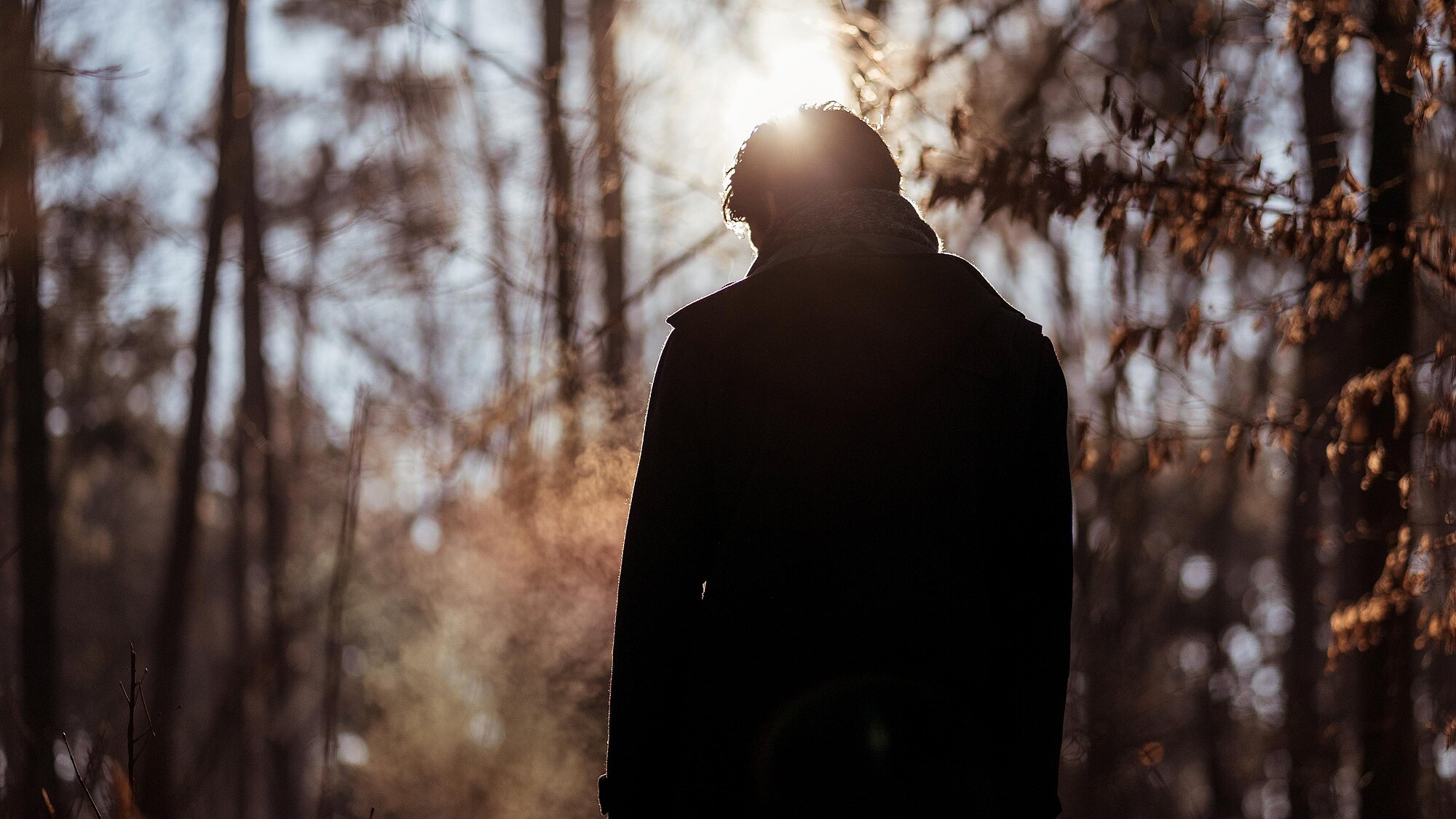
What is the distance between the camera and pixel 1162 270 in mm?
14000

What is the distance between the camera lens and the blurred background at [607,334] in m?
3.91

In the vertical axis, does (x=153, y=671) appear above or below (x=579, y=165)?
below

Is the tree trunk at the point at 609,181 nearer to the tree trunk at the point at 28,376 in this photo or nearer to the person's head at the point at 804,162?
the tree trunk at the point at 28,376

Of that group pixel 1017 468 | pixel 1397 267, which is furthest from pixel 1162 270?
pixel 1017 468

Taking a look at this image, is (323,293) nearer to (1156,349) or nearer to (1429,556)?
(1156,349)

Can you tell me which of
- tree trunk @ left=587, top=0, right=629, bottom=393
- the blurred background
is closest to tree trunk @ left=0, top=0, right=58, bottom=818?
the blurred background

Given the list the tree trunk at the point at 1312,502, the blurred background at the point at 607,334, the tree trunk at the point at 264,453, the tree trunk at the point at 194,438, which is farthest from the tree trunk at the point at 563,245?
the tree trunk at the point at 264,453

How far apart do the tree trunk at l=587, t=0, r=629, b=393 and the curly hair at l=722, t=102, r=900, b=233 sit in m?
3.06

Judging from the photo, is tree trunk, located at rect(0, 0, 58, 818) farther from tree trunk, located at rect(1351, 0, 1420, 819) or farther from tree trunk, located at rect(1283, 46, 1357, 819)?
tree trunk, located at rect(1283, 46, 1357, 819)

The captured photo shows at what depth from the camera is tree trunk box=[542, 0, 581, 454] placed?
7.16m

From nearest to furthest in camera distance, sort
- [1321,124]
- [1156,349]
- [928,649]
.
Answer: [928,649] < [1156,349] < [1321,124]

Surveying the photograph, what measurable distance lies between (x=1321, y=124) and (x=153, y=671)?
11632 millimetres

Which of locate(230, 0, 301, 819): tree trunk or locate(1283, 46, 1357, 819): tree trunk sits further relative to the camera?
locate(230, 0, 301, 819): tree trunk

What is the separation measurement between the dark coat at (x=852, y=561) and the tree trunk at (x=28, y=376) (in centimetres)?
339
